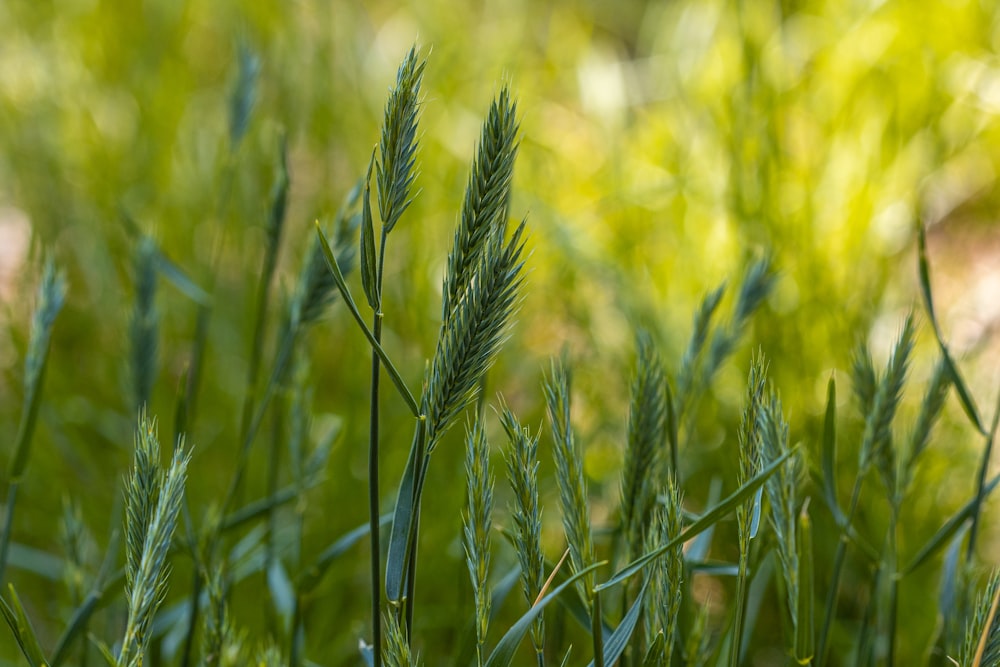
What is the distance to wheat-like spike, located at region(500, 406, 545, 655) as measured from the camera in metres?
0.57

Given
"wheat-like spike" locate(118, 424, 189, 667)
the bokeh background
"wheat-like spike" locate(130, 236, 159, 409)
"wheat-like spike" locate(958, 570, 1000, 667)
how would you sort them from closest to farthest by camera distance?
"wheat-like spike" locate(118, 424, 189, 667) → "wheat-like spike" locate(958, 570, 1000, 667) → "wheat-like spike" locate(130, 236, 159, 409) → the bokeh background

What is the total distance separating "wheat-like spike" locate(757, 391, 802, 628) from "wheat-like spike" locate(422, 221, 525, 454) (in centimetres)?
22

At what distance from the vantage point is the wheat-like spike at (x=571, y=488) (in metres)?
0.57

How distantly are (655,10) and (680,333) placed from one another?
1815 millimetres

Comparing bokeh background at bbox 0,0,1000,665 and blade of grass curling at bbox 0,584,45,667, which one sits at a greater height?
bokeh background at bbox 0,0,1000,665

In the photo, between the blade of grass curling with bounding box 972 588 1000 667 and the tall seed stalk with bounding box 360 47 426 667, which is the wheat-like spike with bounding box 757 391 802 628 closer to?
the blade of grass curling with bounding box 972 588 1000 667

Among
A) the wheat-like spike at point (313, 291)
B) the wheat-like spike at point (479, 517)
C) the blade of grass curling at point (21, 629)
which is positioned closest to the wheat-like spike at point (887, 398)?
the wheat-like spike at point (479, 517)

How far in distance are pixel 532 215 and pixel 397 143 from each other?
1.38 meters

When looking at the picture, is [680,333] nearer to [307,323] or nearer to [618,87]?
[618,87]

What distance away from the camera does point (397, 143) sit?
0.54m

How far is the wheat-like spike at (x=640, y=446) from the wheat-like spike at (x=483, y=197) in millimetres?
185

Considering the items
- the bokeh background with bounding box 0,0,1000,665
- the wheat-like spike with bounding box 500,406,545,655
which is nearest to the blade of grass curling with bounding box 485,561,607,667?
the wheat-like spike with bounding box 500,406,545,655

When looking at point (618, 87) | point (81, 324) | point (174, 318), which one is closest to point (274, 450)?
point (174, 318)

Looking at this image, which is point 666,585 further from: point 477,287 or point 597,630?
point 477,287
